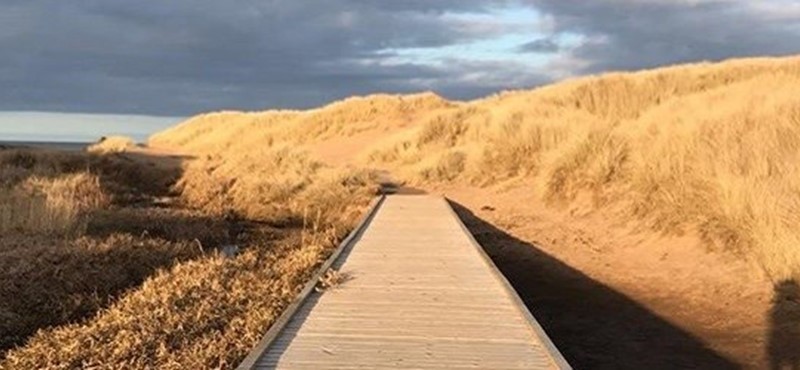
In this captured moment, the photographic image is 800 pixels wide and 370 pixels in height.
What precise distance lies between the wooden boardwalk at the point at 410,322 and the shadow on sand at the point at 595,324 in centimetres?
111

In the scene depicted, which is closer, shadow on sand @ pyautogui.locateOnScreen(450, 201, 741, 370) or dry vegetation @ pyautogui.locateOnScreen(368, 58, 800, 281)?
shadow on sand @ pyautogui.locateOnScreen(450, 201, 741, 370)

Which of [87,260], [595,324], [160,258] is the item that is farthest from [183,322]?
[595,324]

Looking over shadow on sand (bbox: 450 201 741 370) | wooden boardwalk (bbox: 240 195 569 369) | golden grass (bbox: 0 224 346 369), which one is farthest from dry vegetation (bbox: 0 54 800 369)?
shadow on sand (bbox: 450 201 741 370)

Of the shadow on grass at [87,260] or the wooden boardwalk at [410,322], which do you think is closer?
the wooden boardwalk at [410,322]

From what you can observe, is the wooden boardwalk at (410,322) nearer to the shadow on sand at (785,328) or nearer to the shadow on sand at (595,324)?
the shadow on sand at (595,324)

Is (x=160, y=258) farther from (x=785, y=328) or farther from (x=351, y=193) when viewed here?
(x=785, y=328)

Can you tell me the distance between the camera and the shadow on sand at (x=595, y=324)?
889cm

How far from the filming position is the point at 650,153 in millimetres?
15906

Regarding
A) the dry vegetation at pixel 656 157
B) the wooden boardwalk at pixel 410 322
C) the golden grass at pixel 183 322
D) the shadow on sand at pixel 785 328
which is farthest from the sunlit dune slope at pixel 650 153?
the golden grass at pixel 183 322

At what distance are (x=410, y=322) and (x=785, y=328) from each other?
14.6ft

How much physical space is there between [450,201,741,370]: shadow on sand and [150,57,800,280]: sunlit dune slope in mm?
1572

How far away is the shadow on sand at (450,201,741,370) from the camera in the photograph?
889cm

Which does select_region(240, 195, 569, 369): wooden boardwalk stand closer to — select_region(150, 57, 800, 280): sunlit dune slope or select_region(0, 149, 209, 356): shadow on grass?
select_region(0, 149, 209, 356): shadow on grass

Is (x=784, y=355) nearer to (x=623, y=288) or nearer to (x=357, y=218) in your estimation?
(x=623, y=288)
